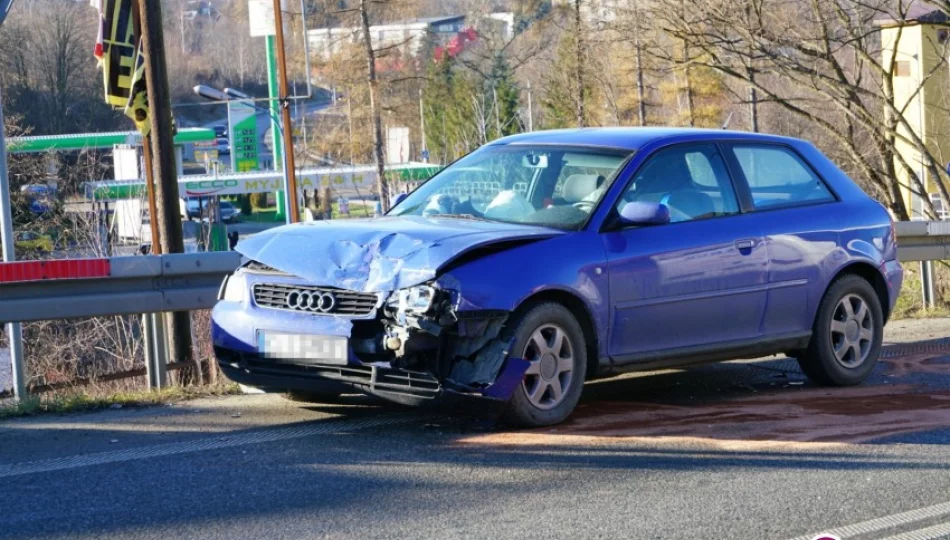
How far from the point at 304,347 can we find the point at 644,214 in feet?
6.38

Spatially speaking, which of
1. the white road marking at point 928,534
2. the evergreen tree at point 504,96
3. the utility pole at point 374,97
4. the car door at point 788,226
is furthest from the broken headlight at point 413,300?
the evergreen tree at point 504,96

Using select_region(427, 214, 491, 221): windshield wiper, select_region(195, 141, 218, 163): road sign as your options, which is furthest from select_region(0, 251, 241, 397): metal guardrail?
select_region(195, 141, 218, 163): road sign

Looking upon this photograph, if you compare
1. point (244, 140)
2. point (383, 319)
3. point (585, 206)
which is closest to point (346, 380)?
point (383, 319)

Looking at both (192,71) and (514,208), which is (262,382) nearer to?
(514,208)

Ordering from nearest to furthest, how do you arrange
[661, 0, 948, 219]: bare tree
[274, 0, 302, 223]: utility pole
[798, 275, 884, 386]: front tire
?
[798, 275, 884, 386]: front tire < [661, 0, 948, 219]: bare tree < [274, 0, 302, 223]: utility pole

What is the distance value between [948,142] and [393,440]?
17680mm

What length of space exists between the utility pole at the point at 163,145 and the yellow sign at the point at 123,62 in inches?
174

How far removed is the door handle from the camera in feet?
23.6

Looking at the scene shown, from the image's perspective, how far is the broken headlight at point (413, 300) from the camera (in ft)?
19.2

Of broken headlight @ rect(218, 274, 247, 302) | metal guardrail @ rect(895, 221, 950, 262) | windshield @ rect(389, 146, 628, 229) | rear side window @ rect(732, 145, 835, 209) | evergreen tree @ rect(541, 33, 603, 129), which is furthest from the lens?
evergreen tree @ rect(541, 33, 603, 129)

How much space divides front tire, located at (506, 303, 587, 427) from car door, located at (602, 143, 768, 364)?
0.32 m

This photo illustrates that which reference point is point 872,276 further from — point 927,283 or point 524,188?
point 927,283

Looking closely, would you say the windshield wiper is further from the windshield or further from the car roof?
the car roof

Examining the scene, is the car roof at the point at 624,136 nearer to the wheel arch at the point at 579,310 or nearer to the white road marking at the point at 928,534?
the wheel arch at the point at 579,310
